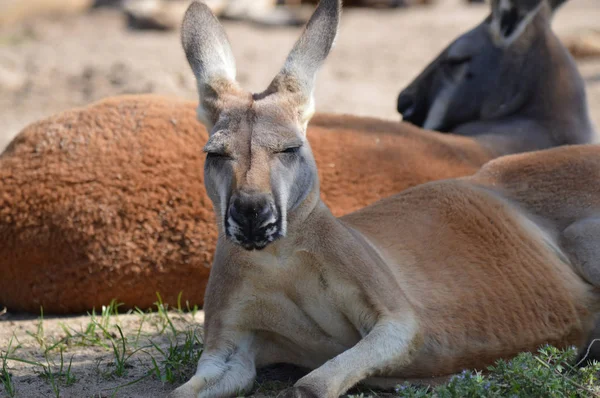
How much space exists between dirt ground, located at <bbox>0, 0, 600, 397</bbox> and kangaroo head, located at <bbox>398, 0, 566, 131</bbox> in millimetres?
1976

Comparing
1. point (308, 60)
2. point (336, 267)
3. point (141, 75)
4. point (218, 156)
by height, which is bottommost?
point (141, 75)

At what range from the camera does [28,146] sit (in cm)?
476

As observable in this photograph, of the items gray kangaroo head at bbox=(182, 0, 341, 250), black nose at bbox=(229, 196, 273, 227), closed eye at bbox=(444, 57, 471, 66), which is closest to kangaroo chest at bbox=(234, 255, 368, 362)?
gray kangaroo head at bbox=(182, 0, 341, 250)

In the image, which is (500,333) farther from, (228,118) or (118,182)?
(118,182)

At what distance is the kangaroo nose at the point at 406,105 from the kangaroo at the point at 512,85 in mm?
145

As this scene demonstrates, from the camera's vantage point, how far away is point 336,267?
3311 millimetres

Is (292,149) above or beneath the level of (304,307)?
above

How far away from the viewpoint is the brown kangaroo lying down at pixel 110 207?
14.9ft

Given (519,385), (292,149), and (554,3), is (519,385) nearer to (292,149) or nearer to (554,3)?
(292,149)

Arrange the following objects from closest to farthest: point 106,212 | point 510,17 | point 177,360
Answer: point 177,360 → point 106,212 → point 510,17

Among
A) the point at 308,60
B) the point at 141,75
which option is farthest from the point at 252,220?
the point at 141,75

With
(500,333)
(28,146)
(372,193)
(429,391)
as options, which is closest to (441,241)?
(500,333)

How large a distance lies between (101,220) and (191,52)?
1.30 meters

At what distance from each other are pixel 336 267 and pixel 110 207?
64.8 inches
